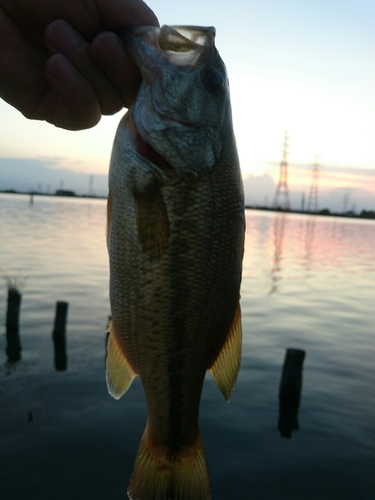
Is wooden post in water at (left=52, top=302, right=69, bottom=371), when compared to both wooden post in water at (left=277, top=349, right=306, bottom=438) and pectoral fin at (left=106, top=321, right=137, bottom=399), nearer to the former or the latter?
wooden post in water at (left=277, top=349, right=306, bottom=438)

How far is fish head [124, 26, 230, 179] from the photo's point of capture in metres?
2.38

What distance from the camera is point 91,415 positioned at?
10.7 m

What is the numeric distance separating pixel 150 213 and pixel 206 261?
364 millimetres

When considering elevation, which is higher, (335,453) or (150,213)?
(150,213)

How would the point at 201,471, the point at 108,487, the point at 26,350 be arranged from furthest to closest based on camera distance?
1. the point at 26,350
2. the point at 108,487
3. the point at 201,471

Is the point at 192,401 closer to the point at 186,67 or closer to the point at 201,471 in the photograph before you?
the point at 201,471

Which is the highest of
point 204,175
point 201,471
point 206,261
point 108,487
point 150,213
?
point 204,175

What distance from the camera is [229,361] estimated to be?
2662mm

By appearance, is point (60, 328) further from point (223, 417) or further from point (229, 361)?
point (229, 361)

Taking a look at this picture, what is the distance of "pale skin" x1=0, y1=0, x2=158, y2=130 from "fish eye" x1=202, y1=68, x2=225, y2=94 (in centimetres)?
35

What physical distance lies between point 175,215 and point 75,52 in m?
0.95

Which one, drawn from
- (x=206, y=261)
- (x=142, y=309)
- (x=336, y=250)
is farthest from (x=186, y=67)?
(x=336, y=250)

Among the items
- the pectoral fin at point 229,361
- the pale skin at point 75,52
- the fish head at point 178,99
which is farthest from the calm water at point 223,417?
the fish head at point 178,99

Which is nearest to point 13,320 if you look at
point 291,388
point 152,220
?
point 291,388
